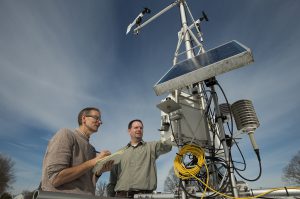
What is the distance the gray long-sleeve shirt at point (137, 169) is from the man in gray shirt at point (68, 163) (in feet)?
3.36

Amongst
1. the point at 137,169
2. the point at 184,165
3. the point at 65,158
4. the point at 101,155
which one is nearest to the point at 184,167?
the point at 184,165

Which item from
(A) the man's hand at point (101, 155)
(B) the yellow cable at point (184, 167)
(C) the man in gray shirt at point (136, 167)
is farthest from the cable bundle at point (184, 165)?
(A) the man's hand at point (101, 155)

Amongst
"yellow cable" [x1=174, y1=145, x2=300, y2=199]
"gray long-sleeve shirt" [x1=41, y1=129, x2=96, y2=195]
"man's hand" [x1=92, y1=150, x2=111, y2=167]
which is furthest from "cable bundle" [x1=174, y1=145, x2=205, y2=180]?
"gray long-sleeve shirt" [x1=41, y1=129, x2=96, y2=195]

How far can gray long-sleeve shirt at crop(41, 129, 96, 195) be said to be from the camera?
1902mm

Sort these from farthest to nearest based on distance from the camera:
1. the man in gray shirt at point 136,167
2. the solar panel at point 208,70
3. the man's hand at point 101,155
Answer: the man in gray shirt at point 136,167 → the man's hand at point 101,155 → the solar panel at point 208,70

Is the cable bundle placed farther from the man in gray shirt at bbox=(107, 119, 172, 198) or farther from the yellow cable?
the man in gray shirt at bbox=(107, 119, 172, 198)

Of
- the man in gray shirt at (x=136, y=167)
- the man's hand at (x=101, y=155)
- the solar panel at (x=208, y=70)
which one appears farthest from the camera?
the man in gray shirt at (x=136, y=167)

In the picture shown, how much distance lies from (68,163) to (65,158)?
0.18 feet

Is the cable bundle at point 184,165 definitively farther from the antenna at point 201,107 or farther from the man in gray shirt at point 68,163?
the man in gray shirt at point 68,163

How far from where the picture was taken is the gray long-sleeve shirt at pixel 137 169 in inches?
128

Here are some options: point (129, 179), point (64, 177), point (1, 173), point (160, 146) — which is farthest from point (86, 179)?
point (1, 173)

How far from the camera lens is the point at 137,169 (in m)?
3.36

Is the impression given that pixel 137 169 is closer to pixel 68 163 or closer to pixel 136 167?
pixel 136 167

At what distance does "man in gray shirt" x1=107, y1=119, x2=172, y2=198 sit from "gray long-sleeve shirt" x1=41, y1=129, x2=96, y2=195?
103 cm
